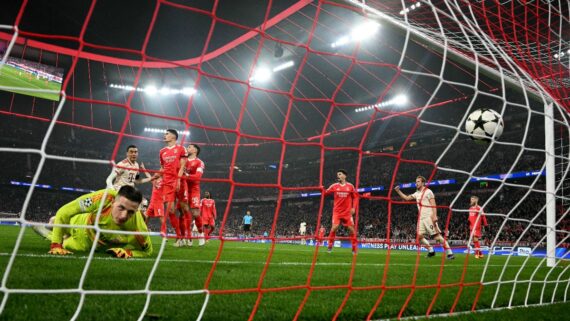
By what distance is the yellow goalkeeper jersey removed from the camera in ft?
12.8

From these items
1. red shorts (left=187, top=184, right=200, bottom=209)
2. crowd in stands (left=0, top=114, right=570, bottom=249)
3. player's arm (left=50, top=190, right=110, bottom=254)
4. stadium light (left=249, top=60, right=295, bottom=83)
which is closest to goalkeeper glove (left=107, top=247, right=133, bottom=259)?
player's arm (left=50, top=190, right=110, bottom=254)

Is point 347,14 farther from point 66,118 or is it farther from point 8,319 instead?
point 66,118

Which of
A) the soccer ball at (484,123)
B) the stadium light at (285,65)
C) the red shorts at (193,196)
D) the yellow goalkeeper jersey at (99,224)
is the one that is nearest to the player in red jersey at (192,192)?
the red shorts at (193,196)

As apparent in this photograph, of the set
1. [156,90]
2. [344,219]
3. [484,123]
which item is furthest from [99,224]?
[156,90]

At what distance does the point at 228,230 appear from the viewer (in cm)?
3353

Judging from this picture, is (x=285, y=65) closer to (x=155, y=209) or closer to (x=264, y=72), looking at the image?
(x=264, y=72)

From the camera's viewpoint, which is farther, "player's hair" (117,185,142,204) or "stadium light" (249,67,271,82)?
"stadium light" (249,67,271,82)

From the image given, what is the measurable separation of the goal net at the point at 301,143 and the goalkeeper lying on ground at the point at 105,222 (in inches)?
5.9

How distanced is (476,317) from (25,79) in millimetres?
17092

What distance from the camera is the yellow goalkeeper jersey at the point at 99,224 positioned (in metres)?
3.91

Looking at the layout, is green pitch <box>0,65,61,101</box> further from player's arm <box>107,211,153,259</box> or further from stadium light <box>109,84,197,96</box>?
player's arm <box>107,211,153,259</box>

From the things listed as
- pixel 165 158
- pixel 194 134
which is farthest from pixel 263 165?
pixel 165 158

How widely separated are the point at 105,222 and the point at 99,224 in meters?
0.08

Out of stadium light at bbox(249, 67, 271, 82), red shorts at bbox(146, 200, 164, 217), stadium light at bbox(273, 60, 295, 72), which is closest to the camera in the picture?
red shorts at bbox(146, 200, 164, 217)
